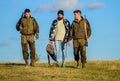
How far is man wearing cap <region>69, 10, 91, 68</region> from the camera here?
854 inches

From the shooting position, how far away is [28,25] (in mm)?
22656

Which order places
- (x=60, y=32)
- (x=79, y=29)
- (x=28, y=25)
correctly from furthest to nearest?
(x=28, y=25) < (x=60, y=32) < (x=79, y=29)

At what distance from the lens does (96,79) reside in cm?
1659

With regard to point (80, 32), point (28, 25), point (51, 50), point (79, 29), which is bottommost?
point (51, 50)

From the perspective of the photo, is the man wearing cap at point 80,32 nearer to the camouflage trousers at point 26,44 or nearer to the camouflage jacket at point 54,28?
the camouflage jacket at point 54,28

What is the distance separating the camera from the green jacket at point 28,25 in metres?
22.6

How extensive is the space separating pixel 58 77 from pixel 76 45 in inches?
213

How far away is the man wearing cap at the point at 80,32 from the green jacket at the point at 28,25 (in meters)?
2.02

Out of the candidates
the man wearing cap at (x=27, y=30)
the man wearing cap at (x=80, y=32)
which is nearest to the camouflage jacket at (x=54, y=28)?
the man wearing cap at (x=80, y=32)

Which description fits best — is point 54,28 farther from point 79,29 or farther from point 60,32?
point 79,29

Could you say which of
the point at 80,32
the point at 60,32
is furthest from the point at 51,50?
the point at 80,32

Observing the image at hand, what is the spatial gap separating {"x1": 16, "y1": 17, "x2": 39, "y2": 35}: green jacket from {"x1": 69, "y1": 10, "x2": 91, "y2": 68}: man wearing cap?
2.02m

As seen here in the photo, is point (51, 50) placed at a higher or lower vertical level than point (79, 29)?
lower

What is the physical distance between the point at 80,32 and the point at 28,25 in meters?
2.68
